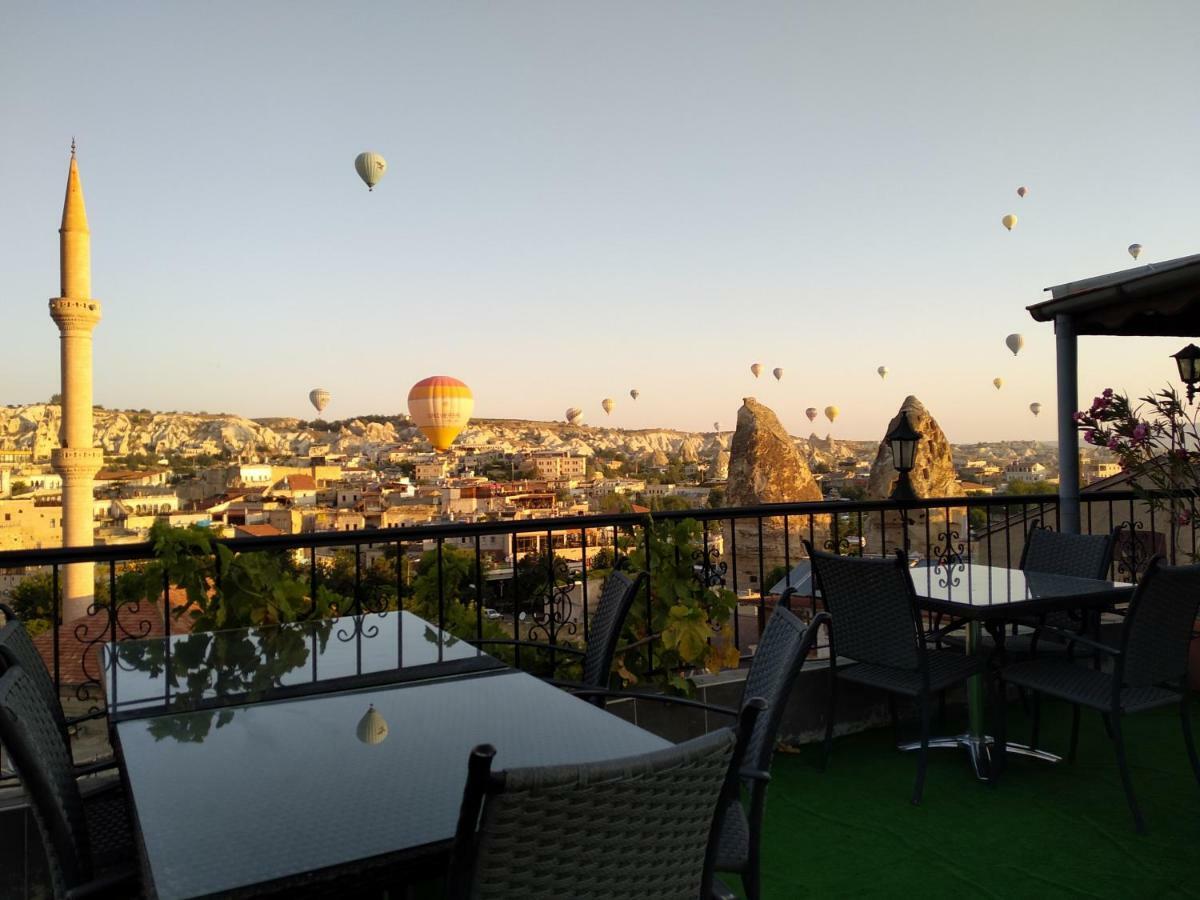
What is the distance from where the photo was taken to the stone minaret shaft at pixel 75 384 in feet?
95.8

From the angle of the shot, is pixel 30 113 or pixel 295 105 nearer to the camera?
pixel 295 105

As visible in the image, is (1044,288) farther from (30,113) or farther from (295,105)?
(30,113)

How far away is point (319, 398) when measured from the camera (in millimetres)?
44594

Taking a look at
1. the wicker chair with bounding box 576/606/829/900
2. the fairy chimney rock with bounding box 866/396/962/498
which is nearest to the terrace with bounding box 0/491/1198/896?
the wicker chair with bounding box 576/606/829/900

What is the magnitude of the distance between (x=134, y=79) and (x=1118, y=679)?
1272 inches

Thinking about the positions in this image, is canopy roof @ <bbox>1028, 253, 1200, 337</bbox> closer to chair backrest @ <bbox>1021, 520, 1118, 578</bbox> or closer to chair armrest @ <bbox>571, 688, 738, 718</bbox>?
chair backrest @ <bbox>1021, 520, 1118, 578</bbox>

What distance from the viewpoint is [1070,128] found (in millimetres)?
14938

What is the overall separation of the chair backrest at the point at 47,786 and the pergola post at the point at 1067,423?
4706 mm

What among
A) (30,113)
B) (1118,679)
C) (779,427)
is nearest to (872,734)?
(1118,679)

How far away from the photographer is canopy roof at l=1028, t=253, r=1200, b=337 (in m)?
3.73

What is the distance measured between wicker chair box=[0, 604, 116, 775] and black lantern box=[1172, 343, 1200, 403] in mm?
6012

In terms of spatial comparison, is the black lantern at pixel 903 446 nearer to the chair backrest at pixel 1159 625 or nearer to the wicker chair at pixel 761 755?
the chair backrest at pixel 1159 625

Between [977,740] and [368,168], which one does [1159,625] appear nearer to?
[977,740]

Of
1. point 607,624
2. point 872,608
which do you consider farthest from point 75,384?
point 872,608
